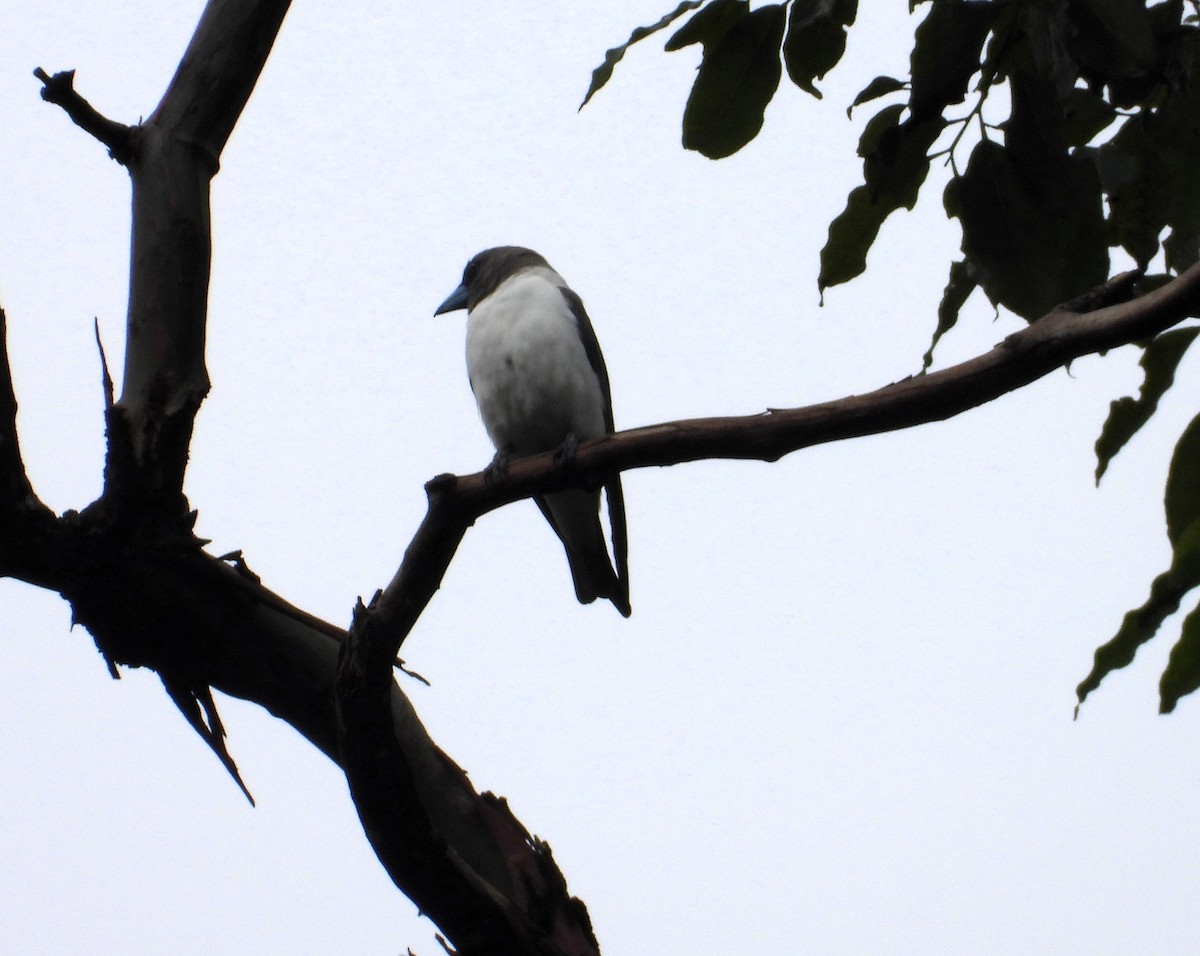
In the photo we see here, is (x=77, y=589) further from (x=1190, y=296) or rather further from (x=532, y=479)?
(x=1190, y=296)

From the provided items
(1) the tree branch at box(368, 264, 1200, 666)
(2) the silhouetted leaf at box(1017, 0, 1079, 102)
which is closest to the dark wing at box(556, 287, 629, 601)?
(1) the tree branch at box(368, 264, 1200, 666)

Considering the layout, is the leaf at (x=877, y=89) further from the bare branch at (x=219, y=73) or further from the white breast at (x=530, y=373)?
the white breast at (x=530, y=373)

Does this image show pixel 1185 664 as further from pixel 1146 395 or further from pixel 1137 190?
pixel 1137 190

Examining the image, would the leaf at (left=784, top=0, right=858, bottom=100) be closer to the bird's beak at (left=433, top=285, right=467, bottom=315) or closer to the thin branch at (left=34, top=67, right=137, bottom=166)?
the thin branch at (left=34, top=67, right=137, bottom=166)

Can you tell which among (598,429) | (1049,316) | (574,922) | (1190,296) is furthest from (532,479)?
(598,429)

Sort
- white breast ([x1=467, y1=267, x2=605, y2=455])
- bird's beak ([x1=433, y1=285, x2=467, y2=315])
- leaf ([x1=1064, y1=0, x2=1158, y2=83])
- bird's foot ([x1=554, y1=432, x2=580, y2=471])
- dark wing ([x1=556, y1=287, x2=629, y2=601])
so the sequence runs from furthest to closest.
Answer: bird's beak ([x1=433, y1=285, x2=467, y2=315])
dark wing ([x1=556, y1=287, x2=629, y2=601])
white breast ([x1=467, y1=267, x2=605, y2=455])
bird's foot ([x1=554, y1=432, x2=580, y2=471])
leaf ([x1=1064, y1=0, x2=1158, y2=83])

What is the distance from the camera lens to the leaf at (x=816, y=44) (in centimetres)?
227

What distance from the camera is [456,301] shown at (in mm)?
5887

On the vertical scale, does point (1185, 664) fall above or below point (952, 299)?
below

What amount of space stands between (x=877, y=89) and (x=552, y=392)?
2.37 meters

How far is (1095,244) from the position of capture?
7.11 ft

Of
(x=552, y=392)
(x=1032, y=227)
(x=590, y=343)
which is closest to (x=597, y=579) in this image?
(x=552, y=392)

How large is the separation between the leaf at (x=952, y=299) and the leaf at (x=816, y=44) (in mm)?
493

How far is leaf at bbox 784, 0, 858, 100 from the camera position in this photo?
2271 mm
